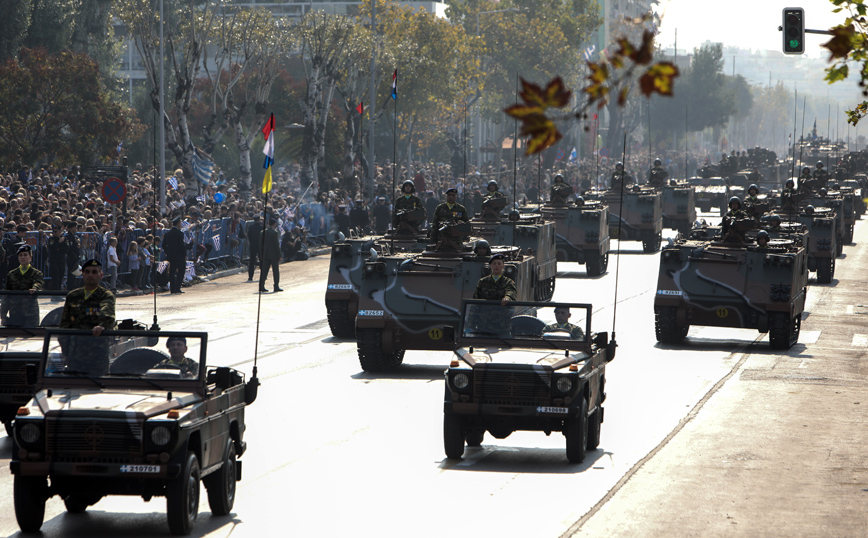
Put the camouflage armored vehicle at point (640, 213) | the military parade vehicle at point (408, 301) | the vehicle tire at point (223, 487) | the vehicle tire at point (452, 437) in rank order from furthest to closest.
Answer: the camouflage armored vehicle at point (640, 213), the military parade vehicle at point (408, 301), the vehicle tire at point (452, 437), the vehicle tire at point (223, 487)

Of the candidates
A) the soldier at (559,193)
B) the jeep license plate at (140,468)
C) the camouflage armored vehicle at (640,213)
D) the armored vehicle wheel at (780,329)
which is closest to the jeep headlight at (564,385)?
the jeep license plate at (140,468)

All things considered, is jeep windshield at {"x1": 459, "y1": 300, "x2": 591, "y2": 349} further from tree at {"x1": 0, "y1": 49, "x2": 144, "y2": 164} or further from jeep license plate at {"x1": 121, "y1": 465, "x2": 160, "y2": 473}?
tree at {"x1": 0, "y1": 49, "x2": 144, "y2": 164}

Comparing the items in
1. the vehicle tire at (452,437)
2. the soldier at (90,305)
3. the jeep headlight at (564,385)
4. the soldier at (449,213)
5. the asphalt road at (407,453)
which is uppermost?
the soldier at (449,213)

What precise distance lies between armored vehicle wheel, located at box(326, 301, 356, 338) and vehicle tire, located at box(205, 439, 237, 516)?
12.0 m

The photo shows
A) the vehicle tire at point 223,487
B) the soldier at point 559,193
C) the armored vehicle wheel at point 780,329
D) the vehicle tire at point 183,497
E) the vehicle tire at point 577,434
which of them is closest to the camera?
the vehicle tire at point 183,497

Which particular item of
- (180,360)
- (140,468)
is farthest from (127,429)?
(180,360)

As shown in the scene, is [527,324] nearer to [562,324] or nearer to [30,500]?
[562,324]

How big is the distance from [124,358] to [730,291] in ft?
44.7

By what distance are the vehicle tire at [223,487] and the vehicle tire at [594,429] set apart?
3.99 meters

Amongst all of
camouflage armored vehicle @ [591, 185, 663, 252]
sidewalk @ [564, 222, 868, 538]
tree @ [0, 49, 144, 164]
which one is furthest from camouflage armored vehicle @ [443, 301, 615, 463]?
tree @ [0, 49, 144, 164]

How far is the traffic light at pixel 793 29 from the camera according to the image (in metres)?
22.8

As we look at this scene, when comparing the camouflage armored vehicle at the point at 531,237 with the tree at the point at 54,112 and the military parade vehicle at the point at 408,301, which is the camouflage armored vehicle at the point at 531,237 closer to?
the military parade vehicle at the point at 408,301

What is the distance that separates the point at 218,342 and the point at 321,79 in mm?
28556

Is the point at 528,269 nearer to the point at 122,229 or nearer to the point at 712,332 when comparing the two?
the point at 712,332
